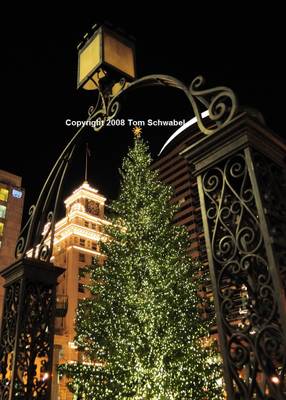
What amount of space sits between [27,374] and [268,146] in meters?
3.60

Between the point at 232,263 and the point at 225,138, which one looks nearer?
the point at 232,263

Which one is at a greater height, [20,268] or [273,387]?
[20,268]

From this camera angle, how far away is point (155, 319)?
14.6 metres

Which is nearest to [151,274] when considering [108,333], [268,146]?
[108,333]

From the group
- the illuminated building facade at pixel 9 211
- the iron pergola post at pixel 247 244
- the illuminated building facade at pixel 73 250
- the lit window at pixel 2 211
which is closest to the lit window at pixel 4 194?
the illuminated building facade at pixel 9 211

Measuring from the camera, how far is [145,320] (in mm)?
14641

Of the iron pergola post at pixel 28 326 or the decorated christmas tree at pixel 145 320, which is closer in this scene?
the iron pergola post at pixel 28 326

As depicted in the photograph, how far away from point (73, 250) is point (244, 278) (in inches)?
2018

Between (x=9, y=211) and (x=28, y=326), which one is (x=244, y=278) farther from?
(x=9, y=211)

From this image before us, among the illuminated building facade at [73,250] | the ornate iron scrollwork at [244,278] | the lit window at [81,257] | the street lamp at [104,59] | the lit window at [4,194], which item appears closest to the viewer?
the ornate iron scrollwork at [244,278]

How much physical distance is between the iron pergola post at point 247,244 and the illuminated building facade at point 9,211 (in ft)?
156

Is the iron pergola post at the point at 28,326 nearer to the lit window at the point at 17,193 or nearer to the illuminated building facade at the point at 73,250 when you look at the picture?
the illuminated building facade at the point at 73,250

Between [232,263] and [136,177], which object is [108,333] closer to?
[136,177]

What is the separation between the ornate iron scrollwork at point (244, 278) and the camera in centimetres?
225
